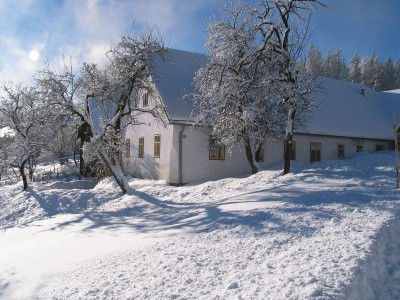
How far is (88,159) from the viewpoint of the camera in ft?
46.8

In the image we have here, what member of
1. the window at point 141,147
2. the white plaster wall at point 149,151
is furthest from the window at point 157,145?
the window at point 141,147

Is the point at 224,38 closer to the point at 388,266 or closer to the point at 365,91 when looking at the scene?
the point at 388,266

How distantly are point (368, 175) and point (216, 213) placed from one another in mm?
6881

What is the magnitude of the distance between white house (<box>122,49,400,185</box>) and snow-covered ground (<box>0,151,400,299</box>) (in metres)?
5.71

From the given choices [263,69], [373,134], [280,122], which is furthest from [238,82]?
[373,134]

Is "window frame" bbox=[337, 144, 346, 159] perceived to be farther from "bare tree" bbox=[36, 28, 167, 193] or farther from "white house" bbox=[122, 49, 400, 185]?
"bare tree" bbox=[36, 28, 167, 193]

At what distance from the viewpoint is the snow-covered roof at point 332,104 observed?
1838cm

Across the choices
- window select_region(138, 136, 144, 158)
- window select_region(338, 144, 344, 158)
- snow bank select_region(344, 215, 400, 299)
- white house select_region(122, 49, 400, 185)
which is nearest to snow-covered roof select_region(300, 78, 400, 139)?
white house select_region(122, 49, 400, 185)

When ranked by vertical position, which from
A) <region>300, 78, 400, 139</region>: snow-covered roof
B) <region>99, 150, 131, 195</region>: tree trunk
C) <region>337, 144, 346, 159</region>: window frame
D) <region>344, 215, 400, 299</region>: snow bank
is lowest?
<region>344, 215, 400, 299</region>: snow bank

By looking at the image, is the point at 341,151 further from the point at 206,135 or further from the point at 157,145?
the point at 157,145

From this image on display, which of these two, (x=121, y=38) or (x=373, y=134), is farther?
(x=373, y=134)


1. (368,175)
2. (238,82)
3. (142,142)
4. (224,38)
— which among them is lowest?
(368,175)

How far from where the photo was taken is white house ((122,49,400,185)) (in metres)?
17.4

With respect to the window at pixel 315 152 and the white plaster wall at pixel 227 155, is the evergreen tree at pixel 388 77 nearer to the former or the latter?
the white plaster wall at pixel 227 155
